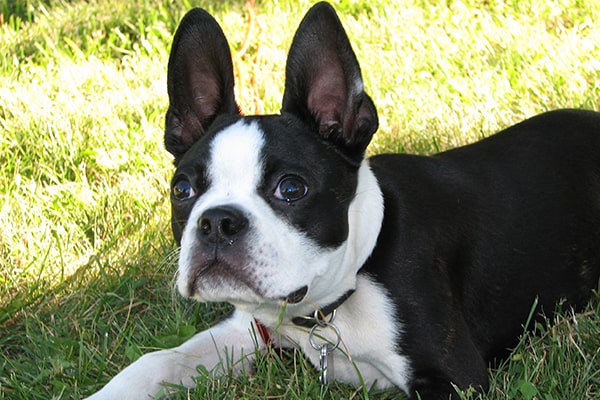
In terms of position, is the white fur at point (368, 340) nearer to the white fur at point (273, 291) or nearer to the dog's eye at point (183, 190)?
the white fur at point (273, 291)

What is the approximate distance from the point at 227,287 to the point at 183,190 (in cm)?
44

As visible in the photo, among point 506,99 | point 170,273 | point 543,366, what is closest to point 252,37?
point 506,99

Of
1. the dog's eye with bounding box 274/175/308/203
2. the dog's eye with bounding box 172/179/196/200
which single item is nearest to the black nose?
the dog's eye with bounding box 274/175/308/203

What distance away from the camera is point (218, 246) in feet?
9.95

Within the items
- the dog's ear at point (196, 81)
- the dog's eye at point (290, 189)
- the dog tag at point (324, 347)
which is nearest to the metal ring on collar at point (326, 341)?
the dog tag at point (324, 347)

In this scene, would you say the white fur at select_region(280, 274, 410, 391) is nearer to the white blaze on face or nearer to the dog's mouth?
the white blaze on face

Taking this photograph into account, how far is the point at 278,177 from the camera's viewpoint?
3162mm

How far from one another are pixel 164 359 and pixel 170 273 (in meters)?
0.87

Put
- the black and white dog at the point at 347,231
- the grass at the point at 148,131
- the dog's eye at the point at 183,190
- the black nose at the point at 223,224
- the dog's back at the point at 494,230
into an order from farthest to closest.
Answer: the grass at the point at 148,131
the dog's back at the point at 494,230
the dog's eye at the point at 183,190
the black and white dog at the point at 347,231
the black nose at the point at 223,224

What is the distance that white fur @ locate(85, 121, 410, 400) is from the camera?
10.1ft

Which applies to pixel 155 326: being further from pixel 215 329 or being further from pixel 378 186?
pixel 378 186

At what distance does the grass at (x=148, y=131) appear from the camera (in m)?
3.66

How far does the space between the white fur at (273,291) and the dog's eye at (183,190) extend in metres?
0.11

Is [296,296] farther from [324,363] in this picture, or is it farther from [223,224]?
[324,363]
